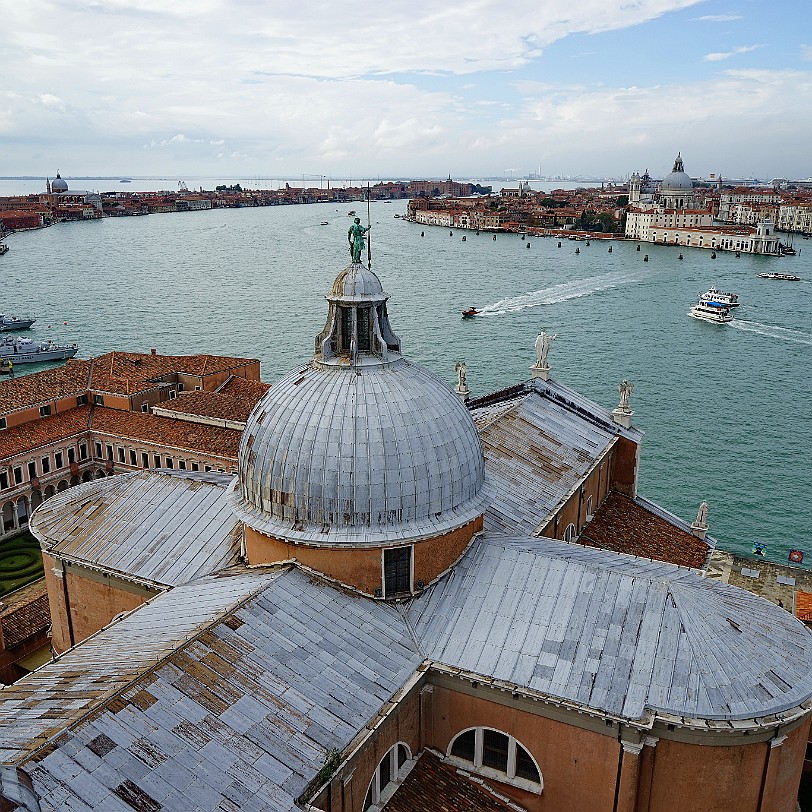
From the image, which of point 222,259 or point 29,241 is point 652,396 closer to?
point 222,259

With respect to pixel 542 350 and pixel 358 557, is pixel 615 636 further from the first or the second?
pixel 542 350

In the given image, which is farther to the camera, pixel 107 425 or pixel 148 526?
pixel 107 425

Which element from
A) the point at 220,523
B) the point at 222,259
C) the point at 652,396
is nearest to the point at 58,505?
the point at 220,523

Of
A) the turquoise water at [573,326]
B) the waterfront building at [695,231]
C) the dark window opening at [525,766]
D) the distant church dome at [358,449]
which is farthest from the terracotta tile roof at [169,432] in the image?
the waterfront building at [695,231]

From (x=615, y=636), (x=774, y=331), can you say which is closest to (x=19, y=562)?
(x=615, y=636)

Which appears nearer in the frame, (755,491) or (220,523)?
(220,523)

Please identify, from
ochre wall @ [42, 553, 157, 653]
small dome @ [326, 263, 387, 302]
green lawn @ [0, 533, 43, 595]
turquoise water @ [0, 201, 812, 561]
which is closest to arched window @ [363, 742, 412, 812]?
ochre wall @ [42, 553, 157, 653]
